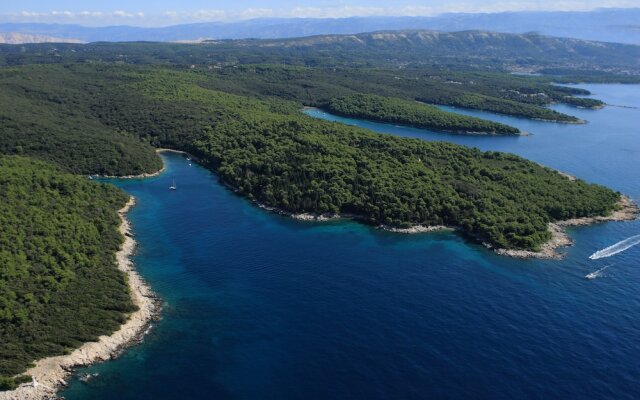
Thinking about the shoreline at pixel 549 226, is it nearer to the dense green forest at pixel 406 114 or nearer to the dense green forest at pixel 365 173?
the dense green forest at pixel 365 173

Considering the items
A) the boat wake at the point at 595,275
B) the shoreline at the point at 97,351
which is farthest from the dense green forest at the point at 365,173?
the shoreline at the point at 97,351

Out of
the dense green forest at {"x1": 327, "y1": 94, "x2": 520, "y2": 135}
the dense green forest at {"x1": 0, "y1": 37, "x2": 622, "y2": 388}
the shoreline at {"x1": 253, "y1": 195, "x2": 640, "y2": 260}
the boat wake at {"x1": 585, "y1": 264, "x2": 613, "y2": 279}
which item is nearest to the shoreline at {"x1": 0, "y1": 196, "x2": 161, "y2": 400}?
the dense green forest at {"x1": 0, "y1": 37, "x2": 622, "y2": 388}

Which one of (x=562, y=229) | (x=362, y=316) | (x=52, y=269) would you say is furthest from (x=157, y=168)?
(x=562, y=229)

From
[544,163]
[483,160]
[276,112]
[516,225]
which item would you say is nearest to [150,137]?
[276,112]

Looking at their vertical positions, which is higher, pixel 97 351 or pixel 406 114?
pixel 406 114

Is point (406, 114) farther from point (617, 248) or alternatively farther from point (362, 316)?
point (362, 316)

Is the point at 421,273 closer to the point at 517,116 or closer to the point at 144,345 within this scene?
the point at 144,345
